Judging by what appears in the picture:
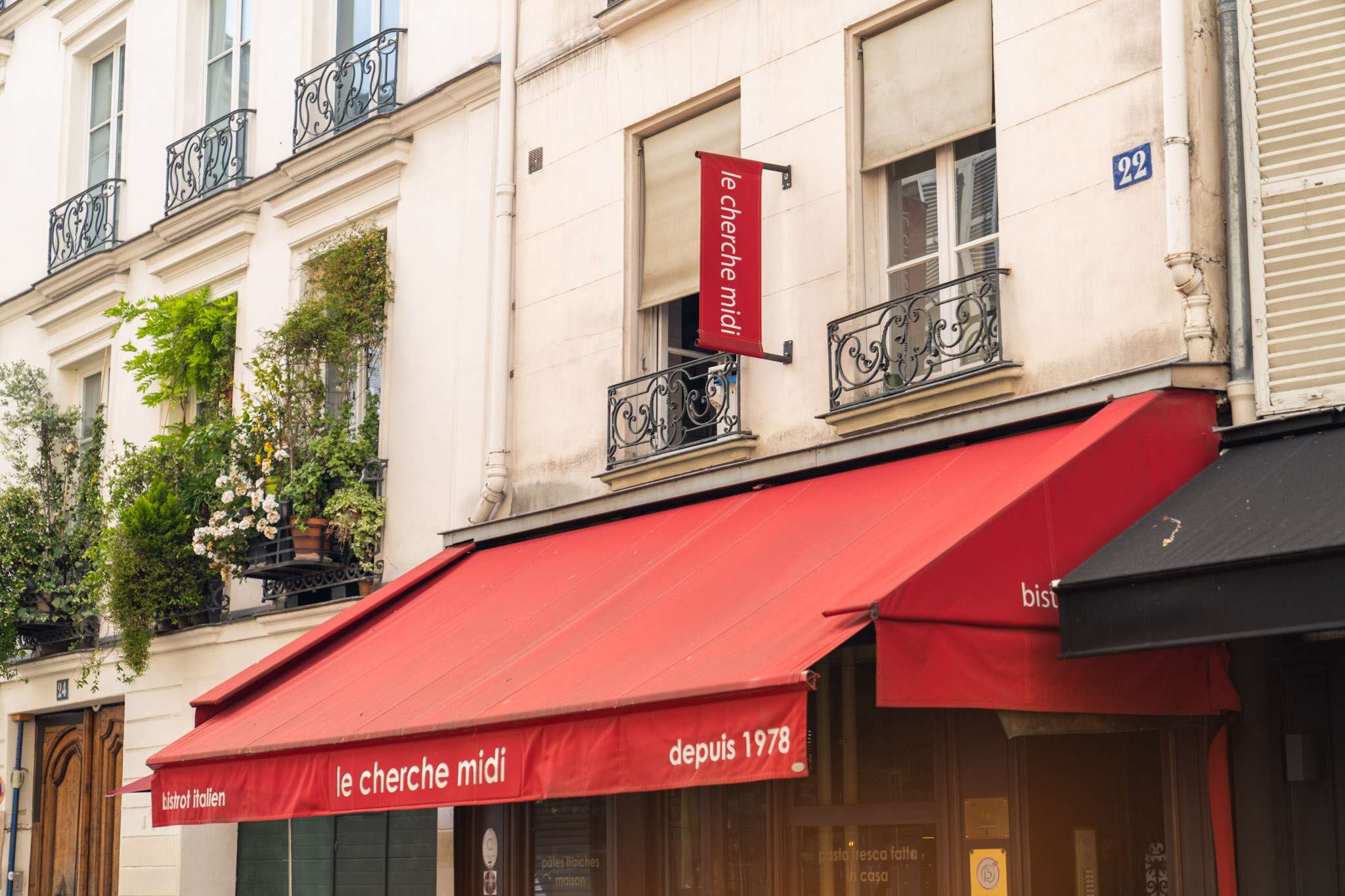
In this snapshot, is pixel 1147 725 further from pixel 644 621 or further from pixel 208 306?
pixel 208 306

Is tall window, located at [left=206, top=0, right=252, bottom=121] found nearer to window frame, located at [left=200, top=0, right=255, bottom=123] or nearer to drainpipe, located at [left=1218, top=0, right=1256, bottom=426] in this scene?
window frame, located at [left=200, top=0, right=255, bottom=123]

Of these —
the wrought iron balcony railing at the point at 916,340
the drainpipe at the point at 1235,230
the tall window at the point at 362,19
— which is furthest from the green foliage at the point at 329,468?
the drainpipe at the point at 1235,230

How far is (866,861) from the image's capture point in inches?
360

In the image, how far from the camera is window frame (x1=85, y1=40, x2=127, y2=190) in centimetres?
1766

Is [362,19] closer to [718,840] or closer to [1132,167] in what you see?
[718,840]

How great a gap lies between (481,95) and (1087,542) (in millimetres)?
6956

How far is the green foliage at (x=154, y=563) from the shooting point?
14398 millimetres

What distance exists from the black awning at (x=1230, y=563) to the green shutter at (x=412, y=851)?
20.4 ft

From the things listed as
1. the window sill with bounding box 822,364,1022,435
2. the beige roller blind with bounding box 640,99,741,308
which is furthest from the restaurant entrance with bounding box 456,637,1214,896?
the beige roller blind with bounding box 640,99,741,308

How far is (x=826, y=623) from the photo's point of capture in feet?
23.3

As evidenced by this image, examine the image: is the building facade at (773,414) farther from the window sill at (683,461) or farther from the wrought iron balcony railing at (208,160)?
the wrought iron balcony railing at (208,160)

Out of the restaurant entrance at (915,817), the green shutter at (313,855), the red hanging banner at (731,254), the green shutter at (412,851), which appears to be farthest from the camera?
the green shutter at (313,855)

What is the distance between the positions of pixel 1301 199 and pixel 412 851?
755 centimetres

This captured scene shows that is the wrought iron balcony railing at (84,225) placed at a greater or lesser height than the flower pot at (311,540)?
greater
